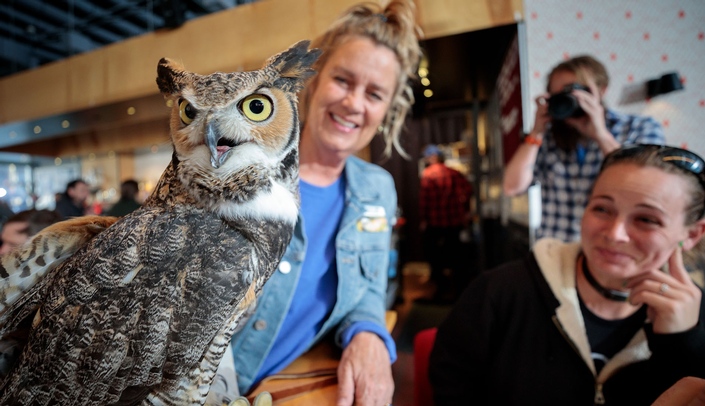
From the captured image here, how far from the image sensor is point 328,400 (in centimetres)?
68

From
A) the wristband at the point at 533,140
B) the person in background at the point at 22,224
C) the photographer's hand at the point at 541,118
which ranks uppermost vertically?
the photographer's hand at the point at 541,118

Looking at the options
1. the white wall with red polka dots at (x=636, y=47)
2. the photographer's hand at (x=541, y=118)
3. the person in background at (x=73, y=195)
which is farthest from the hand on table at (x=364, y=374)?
the white wall with red polka dots at (x=636, y=47)

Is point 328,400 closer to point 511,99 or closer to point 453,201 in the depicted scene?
point 511,99

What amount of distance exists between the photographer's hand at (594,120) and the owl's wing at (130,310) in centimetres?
148

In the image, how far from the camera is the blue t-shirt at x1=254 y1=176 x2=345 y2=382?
2.76ft

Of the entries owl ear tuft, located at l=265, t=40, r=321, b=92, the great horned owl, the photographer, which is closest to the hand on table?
Answer: the great horned owl

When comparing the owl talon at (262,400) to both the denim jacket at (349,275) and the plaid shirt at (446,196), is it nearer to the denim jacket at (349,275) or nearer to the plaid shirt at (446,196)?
the denim jacket at (349,275)

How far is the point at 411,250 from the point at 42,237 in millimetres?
5697

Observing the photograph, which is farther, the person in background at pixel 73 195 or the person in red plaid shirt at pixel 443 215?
the person in red plaid shirt at pixel 443 215

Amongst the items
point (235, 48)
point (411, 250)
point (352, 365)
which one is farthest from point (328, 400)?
point (411, 250)

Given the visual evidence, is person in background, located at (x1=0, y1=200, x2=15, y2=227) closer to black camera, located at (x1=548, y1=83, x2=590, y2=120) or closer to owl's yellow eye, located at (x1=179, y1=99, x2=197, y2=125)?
owl's yellow eye, located at (x1=179, y1=99, x2=197, y2=125)

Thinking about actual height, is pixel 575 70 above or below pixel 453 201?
above

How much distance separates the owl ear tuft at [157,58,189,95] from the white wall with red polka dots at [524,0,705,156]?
2310 mm

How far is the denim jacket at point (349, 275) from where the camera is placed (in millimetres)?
792
